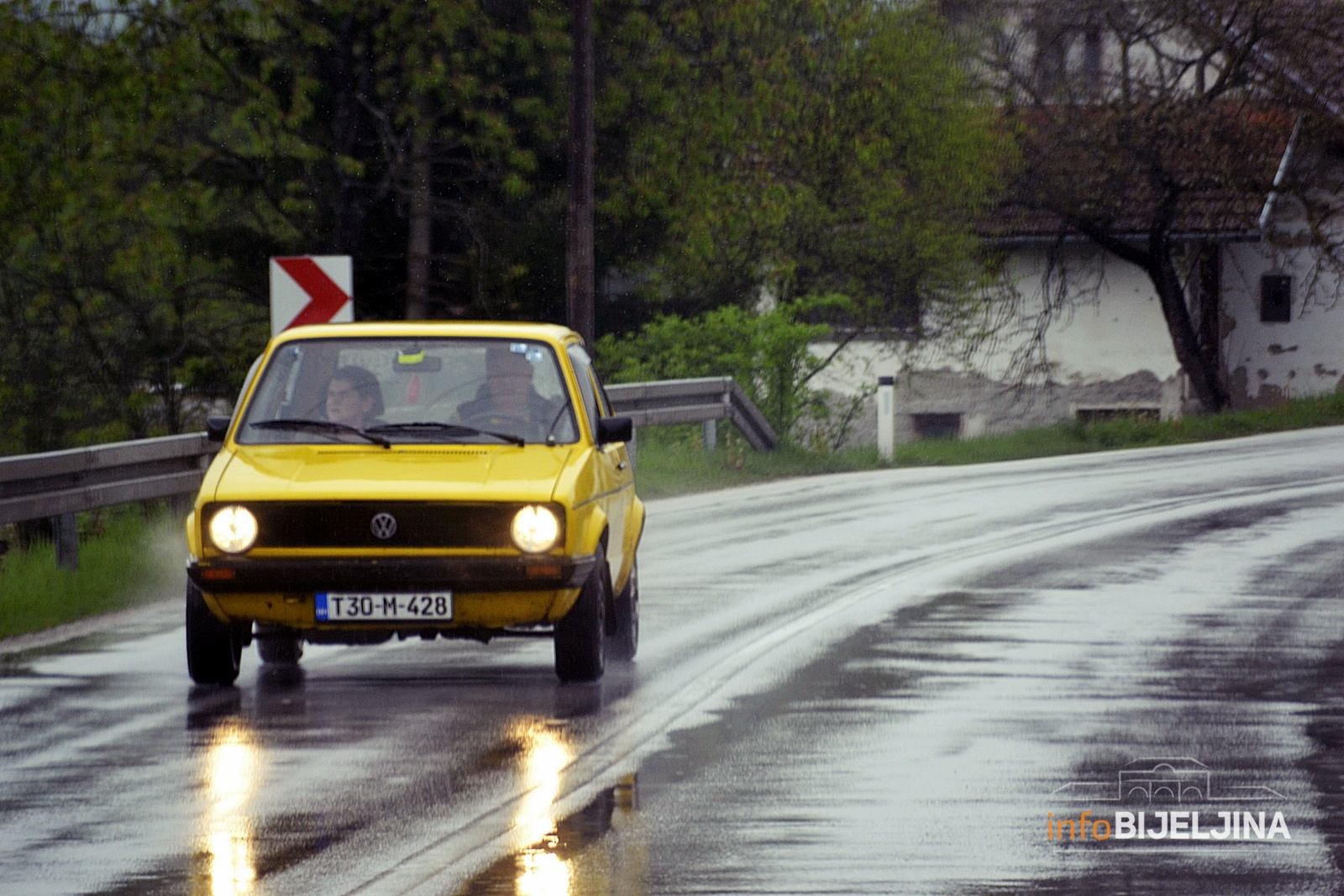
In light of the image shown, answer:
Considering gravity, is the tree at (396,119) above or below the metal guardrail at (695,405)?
above

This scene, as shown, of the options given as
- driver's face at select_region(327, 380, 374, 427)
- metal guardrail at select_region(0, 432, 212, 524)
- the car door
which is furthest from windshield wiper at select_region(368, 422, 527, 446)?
metal guardrail at select_region(0, 432, 212, 524)

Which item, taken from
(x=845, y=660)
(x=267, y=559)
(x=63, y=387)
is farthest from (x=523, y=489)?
(x=63, y=387)

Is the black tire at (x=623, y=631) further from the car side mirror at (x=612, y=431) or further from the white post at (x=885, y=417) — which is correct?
the white post at (x=885, y=417)

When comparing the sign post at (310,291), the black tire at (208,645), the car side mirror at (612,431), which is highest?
the sign post at (310,291)

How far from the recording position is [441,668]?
11.1 metres

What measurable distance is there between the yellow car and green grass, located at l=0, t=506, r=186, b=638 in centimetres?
269

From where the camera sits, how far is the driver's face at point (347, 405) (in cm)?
1071

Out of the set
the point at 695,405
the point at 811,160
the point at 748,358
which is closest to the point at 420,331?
the point at 695,405

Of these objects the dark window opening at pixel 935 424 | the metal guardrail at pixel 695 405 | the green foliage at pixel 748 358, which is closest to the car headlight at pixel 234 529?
the metal guardrail at pixel 695 405

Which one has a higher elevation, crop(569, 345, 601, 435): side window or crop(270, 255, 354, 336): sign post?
crop(270, 255, 354, 336): sign post

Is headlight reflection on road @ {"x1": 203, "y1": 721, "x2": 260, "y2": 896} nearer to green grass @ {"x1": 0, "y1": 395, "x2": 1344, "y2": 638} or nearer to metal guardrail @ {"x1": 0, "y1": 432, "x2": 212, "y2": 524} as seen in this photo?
green grass @ {"x1": 0, "y1": 395, "x2": 1344, "y2": 638}

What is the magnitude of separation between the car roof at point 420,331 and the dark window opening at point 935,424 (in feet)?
110

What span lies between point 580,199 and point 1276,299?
84.5 feet

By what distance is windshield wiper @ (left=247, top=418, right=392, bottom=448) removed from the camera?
1052 centimetres
